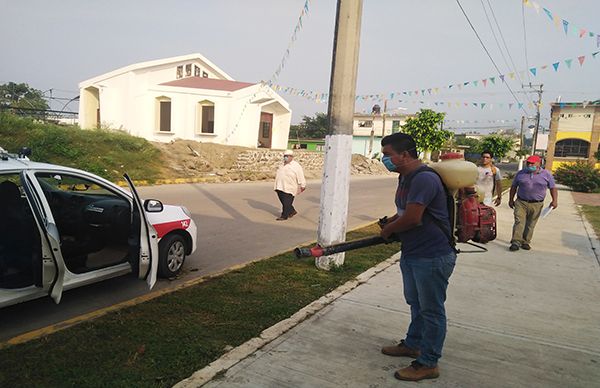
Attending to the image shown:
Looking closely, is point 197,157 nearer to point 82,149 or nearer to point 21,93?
point 82,149

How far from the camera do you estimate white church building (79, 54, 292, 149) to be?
81.6ft

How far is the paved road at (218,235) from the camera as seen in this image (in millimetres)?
4191

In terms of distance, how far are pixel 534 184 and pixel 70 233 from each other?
701cm

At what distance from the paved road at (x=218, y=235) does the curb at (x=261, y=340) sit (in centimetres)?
174

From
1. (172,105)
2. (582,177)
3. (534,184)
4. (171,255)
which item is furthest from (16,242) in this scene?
(582,177)

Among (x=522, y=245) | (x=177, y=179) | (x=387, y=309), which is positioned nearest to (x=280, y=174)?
(x=522, y=245)

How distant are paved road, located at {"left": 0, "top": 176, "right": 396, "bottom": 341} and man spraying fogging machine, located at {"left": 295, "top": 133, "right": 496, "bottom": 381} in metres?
2.66

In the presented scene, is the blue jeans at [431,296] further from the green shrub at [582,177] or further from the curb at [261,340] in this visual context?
the green shrub at [582,177]

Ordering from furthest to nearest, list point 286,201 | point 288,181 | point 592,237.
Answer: point 286,201 < point 288,181 < point 592,237

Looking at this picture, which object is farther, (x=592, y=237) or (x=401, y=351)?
(x=592, y=237)

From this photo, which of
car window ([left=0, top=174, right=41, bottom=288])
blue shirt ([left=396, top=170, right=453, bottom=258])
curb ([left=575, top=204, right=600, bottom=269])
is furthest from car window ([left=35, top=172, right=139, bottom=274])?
curb ([left=575, top=204, right=600, bottom=269])

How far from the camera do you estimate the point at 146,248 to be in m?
4.14

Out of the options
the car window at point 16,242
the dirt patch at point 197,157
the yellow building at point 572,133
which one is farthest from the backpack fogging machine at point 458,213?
the yellow building at point 572,133

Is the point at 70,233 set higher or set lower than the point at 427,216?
lower
